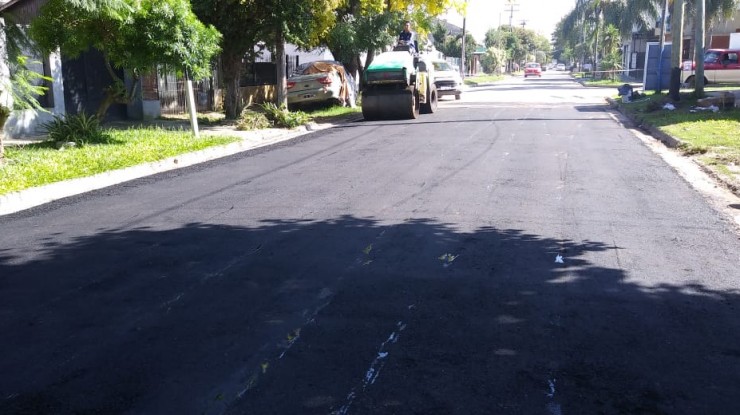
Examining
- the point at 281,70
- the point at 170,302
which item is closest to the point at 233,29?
the point at 281,70

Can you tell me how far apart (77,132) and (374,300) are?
10.7 m

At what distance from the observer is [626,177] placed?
34.1ft

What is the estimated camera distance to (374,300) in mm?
5137

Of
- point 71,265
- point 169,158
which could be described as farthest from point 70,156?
point 71,265

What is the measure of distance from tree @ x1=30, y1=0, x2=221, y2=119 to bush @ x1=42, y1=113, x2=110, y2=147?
49 cm

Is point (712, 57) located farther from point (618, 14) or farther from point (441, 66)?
point (618, 14)

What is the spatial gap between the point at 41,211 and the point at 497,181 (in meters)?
6.12

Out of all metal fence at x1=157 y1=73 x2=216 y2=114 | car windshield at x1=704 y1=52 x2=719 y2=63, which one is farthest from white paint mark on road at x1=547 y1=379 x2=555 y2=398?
car windshield at x1=704 y1=52 x2=719 y2=63

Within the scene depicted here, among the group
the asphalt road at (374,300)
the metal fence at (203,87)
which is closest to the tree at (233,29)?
the metal fence at (203,87)

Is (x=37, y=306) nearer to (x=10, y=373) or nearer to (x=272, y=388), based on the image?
(x=10, y=373)

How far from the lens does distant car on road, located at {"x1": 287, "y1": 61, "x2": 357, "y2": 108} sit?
2345 cm

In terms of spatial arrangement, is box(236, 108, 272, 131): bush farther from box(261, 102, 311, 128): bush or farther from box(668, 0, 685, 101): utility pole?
box(668, 0, 685, 101): utility pole

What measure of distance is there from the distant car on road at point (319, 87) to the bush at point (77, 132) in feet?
33.1

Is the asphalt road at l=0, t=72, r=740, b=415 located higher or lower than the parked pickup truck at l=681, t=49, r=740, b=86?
lower
